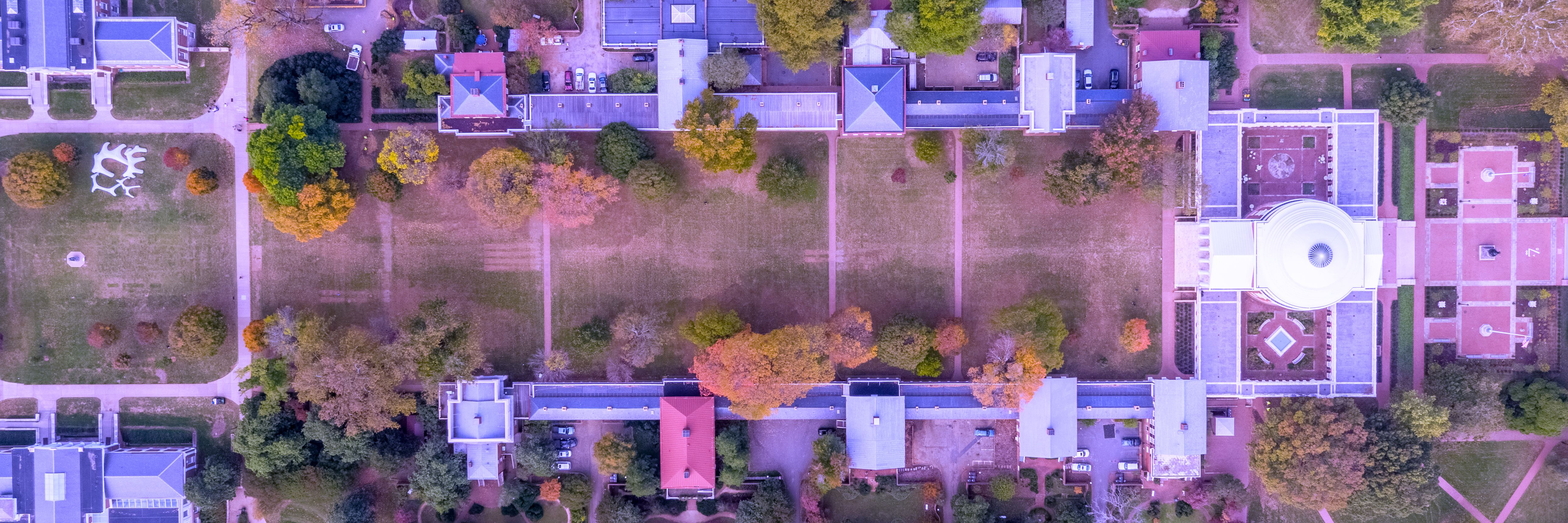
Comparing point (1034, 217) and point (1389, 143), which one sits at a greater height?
point (1389, 143)

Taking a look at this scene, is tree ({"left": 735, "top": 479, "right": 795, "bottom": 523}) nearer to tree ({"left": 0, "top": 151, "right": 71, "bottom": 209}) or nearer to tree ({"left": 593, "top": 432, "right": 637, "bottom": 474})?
tree ({"left": 593, "top": 432, "right": 637, "bottom": 474})

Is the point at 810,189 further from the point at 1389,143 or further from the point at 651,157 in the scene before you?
the point at 1389,143

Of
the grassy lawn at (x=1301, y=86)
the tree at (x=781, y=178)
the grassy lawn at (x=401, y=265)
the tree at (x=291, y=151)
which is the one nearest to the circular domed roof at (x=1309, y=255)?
the grassy lawn at (x=1301, y=86)

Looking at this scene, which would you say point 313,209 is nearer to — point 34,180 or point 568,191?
point 568,191

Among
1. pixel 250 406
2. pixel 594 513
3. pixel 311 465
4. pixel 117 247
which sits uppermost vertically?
pixel 117 247

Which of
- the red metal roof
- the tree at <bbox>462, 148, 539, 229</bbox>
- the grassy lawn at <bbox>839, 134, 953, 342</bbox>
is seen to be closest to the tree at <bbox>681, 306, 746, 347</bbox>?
the red metal roof

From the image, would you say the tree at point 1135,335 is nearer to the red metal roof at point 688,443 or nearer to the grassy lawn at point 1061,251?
the grassy lawn at point 1061,251

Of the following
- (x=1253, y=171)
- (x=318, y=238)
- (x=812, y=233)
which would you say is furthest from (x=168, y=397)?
(x=1253, y=171)
